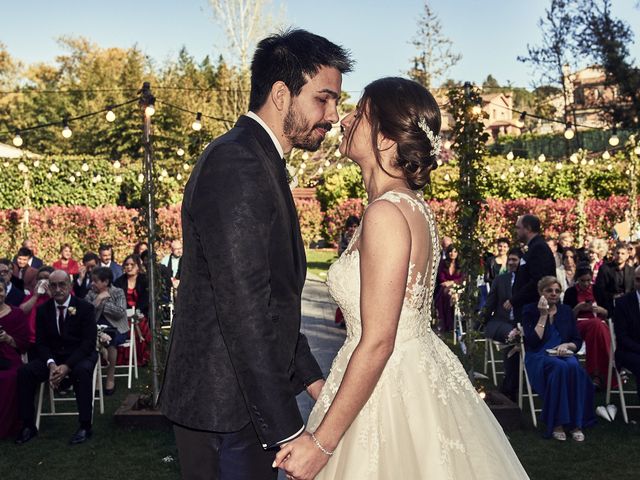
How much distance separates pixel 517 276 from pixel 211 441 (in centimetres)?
762

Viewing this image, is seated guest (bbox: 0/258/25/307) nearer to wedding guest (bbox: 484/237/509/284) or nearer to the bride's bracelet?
wedding guest (bbox: 484/237/509/284)

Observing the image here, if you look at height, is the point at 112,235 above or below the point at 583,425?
above

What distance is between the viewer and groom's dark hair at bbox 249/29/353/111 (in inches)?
95.9

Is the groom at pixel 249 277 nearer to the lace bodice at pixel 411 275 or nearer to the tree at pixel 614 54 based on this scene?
the lace bodice at pixel 411 275

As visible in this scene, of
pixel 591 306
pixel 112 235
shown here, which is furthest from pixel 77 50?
pixel 591 306

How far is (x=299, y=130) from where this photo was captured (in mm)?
2480

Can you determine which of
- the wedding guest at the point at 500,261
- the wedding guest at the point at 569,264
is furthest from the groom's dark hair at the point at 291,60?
the wedding guest at the point at 569,264

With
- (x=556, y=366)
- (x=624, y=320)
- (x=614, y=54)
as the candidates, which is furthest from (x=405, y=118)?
(x=614, y=54)

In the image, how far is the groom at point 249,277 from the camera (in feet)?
7.18

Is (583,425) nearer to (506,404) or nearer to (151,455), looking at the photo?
(506,404)

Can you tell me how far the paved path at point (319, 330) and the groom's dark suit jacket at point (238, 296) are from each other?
404 centimetres

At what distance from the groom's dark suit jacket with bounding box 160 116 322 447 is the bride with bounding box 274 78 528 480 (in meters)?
0.27

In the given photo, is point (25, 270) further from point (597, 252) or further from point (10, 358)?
point (597, 252)

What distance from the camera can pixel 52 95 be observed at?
54375mm
